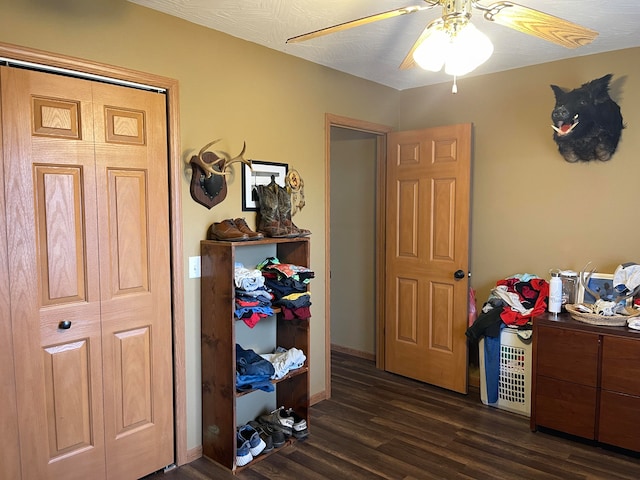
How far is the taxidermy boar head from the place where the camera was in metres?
3.06

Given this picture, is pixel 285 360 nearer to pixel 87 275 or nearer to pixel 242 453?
pixel 242 453

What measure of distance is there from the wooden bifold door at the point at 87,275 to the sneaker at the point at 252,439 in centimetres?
41

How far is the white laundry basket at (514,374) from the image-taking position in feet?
10.6

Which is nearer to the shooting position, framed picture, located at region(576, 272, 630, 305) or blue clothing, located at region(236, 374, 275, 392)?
blue clothing, located at region(236, 374, 275, 392)

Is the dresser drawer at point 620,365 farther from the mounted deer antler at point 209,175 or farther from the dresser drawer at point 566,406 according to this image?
the mounted deer antler at point 209,175

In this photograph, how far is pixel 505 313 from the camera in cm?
327

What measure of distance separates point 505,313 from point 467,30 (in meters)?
2.19

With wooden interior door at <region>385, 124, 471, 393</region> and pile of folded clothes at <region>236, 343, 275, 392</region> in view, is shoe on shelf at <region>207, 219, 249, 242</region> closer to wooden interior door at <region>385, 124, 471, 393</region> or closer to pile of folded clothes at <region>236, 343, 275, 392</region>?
pile of folded clothes at <region>236, 343, 275, 392</region>

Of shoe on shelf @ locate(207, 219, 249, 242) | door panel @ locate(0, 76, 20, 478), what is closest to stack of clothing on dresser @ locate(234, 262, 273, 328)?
shoe on shelf @ locate(207, 219, 249, 242)

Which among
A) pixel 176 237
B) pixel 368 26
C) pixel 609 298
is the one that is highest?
pixel 368 26

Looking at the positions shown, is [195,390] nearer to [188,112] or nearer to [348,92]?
[188,112]

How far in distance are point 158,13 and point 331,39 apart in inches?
39.5

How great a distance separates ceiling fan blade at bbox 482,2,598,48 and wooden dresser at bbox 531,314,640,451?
175 centimetres

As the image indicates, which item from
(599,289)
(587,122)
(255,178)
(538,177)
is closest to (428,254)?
(538,177)
